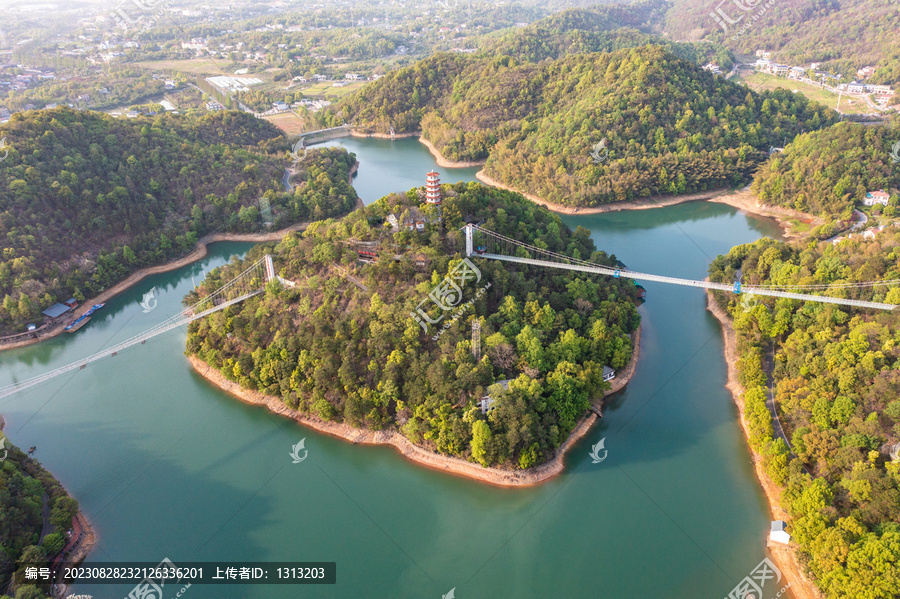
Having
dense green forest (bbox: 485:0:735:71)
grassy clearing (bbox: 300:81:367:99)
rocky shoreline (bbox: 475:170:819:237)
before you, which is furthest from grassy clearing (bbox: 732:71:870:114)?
grassy clearing (bbox: 300:81:367:99)

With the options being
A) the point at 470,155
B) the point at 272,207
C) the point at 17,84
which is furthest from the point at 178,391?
the point at 17,84

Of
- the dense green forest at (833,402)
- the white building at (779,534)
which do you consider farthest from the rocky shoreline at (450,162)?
the white building at (779,534)

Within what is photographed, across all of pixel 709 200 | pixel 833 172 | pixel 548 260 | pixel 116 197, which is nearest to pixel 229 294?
pixel 116 197

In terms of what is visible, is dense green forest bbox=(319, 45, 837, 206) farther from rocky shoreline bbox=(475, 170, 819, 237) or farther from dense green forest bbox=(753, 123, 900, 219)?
dense green forest bbox=(753, 123, 900, 219)

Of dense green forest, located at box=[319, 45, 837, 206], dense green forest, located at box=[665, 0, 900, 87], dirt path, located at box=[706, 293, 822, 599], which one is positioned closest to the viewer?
dirt path, located at box=[706, 293, 822, 599]

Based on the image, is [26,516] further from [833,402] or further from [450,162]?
[450,162]

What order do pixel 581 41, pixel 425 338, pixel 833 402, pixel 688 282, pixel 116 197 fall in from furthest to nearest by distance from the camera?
pixel 581 41 → pixel 116 197 → pixel 688 282 → pixel 425 338 → pixel 833 402
